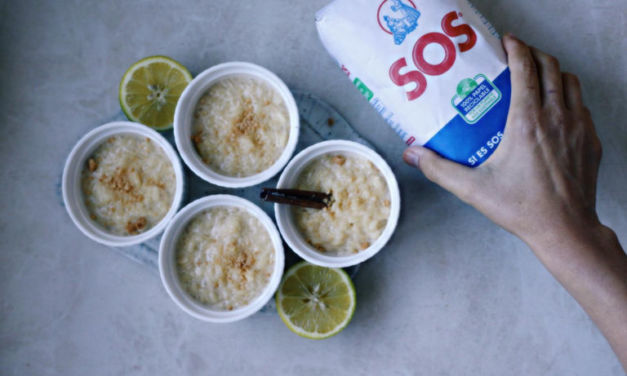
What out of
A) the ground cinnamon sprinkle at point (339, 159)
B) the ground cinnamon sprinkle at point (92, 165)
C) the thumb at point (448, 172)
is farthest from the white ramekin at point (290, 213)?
the ground cinnamon sprinkle at point (92, 165)

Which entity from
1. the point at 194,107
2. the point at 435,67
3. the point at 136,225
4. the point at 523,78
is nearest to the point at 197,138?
the point at 194,107

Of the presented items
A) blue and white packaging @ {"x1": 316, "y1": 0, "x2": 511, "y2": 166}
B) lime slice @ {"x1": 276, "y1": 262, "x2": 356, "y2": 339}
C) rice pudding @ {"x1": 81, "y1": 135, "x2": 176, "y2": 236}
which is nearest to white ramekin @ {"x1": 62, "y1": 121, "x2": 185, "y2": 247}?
rice pudding @ {"x1": 81, "y1": 135, "x2": 176, "y2": 236}

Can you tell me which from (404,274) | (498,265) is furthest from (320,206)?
(498,265)

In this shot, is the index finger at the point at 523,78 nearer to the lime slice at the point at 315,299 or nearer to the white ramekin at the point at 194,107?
the white ramekin at the point at 194,107

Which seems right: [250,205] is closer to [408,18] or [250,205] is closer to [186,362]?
[186,362]

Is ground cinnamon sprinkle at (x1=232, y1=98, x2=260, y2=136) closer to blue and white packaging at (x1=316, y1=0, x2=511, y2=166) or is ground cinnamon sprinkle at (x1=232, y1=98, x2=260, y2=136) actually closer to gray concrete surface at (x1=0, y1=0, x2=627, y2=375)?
gray concrete surface at (x1=0, y1=0, x2=627, y2=375)
